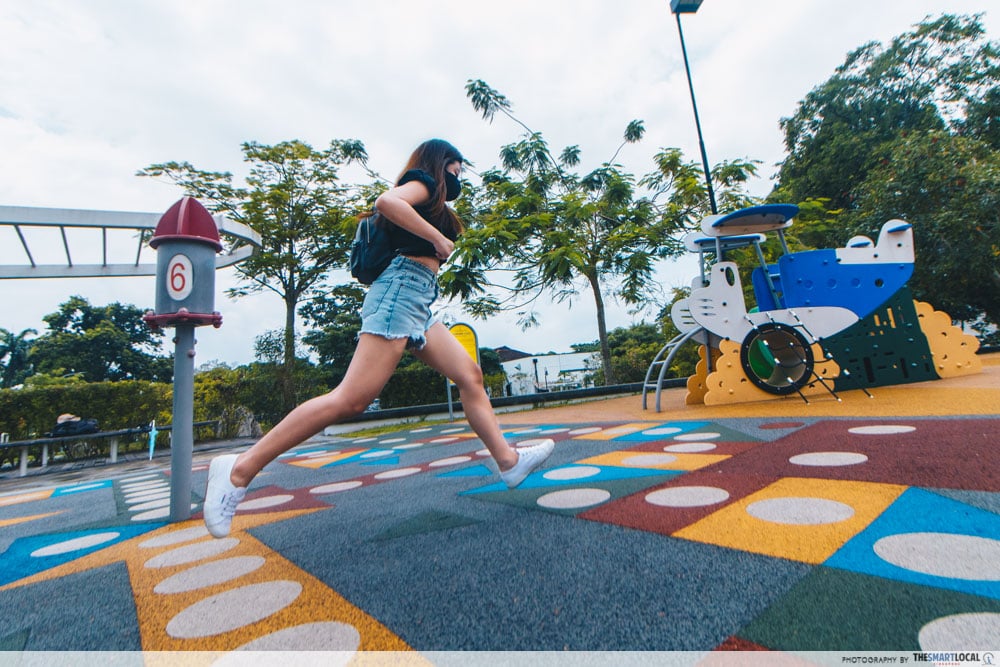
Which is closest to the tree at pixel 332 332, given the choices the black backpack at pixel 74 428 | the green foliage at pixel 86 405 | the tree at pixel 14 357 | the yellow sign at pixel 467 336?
the green foliage at pixel 86 405

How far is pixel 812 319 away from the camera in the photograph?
470 centimetres

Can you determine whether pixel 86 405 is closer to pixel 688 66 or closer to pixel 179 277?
pixel 179 277

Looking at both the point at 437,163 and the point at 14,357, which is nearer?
the point at 437,163

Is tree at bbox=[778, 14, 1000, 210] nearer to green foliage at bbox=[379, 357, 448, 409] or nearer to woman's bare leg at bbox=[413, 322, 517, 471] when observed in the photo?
green foliage at bbox=[379, 357, 448, 409]

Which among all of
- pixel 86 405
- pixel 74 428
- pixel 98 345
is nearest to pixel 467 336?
pixel 74 428

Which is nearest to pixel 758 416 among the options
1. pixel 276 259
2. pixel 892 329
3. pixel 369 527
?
pixel 892 329

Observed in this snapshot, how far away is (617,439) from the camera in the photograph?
3428 millimetres

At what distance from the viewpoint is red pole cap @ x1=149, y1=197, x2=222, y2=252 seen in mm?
2227

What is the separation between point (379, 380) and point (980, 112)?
2493 centimetres

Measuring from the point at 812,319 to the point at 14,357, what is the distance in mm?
48465

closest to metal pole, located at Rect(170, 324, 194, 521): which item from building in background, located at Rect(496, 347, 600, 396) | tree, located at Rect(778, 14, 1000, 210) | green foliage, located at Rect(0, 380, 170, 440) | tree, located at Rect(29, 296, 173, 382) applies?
green foliage, located at Rect(0, 380, 170, 440)

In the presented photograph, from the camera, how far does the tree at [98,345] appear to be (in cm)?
2966

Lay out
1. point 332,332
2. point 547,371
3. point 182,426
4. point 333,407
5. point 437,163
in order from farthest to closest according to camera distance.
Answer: point 547,371 < point 332,332 < point 182,426 < point 437,163 < point 333,407

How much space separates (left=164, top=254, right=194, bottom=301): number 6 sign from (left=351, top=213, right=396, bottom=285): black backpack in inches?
40.6
